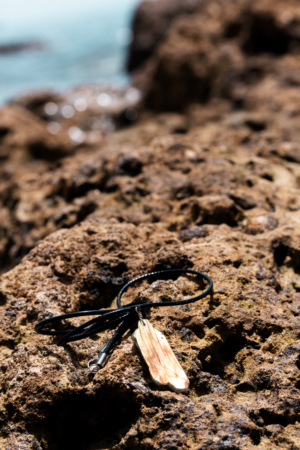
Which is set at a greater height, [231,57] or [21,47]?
[21,47]

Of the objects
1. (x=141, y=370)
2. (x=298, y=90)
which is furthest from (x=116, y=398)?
(x=298, y=90)

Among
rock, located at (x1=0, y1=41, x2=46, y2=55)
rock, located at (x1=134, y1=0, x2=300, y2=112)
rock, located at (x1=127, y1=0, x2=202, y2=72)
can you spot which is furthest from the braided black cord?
rock, located at (x1=0, y1=41, x2=46, y2=55)

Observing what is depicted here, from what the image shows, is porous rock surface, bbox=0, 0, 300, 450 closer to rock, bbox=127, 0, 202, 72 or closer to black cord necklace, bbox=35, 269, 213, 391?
black cord necklace, bbox=35, 269, 213, 391

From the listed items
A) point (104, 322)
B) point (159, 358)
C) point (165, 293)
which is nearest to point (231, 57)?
point (165, 293)

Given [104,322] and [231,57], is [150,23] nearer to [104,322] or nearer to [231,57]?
[231,57]

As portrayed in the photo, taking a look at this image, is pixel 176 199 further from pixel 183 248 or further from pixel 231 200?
pixel 183 248

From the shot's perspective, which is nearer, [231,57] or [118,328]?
[118,328]
